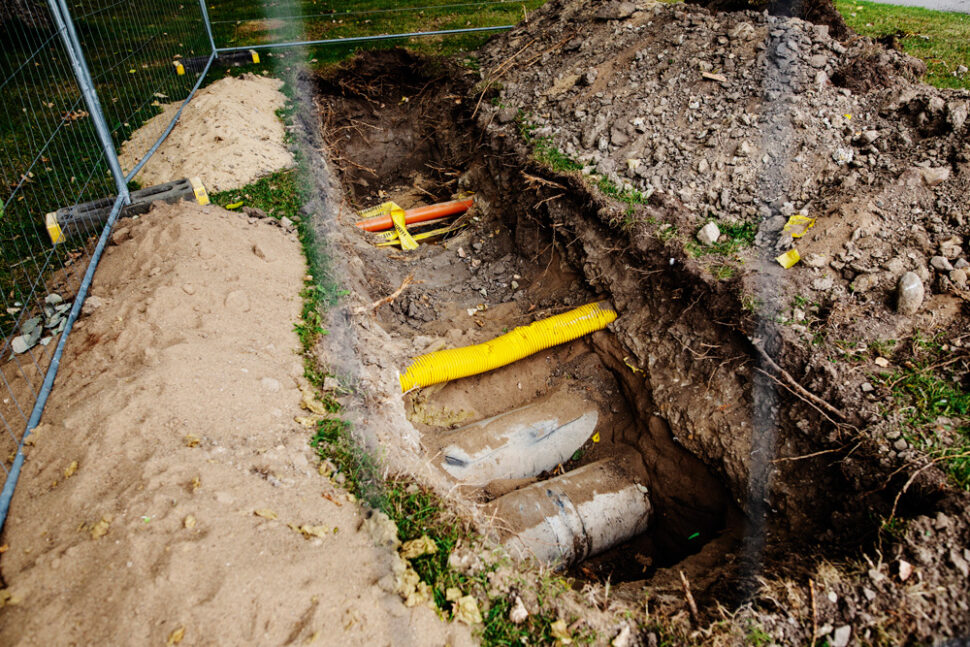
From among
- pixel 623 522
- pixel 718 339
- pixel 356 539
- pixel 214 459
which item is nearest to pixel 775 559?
pixel 623 522

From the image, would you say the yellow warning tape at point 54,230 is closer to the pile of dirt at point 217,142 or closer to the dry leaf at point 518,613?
the pile of dirt at point 217,142

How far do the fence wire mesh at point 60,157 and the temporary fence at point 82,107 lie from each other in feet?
0.04

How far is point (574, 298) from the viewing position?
4.84m

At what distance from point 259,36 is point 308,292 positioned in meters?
5.88

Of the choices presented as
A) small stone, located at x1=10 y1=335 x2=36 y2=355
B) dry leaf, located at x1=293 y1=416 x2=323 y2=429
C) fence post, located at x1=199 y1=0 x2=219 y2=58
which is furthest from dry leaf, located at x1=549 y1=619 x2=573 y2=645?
fence post, located at x1=199 y1=0 x2=219 y2=58

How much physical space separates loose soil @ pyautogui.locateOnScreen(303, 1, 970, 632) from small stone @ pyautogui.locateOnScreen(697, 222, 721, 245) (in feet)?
0.34

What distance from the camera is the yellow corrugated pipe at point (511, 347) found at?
4.21 m

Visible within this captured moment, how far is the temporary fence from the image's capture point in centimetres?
349

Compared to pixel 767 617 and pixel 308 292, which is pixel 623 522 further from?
pixel 308 292

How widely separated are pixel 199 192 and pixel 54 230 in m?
1.08

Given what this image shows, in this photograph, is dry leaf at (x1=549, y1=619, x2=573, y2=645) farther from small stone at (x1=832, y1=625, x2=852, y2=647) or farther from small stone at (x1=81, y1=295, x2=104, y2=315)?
small stone at (x1=81, y1=295, x2=104, y2=315)

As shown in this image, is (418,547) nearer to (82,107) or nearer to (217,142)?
(217,142)

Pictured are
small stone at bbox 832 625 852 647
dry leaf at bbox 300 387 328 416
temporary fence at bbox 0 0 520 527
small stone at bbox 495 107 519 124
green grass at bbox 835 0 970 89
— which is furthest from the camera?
small stone at bbox 495 107 519 124

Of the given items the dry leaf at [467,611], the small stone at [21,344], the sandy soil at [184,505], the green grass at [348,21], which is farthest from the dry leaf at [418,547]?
the green grass at [348,21]
